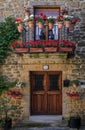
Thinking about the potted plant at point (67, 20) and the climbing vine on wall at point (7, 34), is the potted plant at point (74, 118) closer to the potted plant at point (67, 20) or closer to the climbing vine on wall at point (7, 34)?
the potted plant at point (67, 20)

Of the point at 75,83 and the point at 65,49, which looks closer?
the point at 65,49

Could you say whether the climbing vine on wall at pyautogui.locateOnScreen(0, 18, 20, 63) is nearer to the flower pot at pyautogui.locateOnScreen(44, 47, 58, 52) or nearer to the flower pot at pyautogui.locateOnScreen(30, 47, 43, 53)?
the flower pot at pyautogui.locateOnScreen(30, 47, 43, 53)

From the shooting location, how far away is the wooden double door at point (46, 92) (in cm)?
1214

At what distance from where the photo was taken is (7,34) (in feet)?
38.5

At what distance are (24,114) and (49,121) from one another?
40.1 inches

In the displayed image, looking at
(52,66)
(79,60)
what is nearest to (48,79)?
(52,66)

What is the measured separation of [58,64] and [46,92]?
4.06 ft

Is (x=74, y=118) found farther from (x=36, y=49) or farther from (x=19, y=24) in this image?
(x=19, y=24)

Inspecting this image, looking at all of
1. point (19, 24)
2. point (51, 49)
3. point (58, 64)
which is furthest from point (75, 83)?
point (19, 24)

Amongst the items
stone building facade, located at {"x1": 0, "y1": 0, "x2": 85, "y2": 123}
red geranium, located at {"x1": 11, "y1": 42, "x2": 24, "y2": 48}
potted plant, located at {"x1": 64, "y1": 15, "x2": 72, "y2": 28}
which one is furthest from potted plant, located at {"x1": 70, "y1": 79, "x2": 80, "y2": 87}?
red geranium, located at {"x1": 11, "y1": 42, "x2": 24, "y2": 48}

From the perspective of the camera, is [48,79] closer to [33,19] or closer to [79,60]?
[79,60]

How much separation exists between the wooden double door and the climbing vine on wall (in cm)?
139

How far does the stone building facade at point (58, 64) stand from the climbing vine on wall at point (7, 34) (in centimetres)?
27

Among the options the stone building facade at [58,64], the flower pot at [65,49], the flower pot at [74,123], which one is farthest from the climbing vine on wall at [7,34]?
the flower pot at [74,123]
